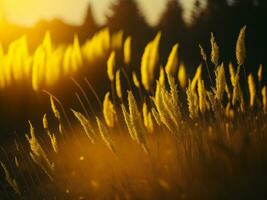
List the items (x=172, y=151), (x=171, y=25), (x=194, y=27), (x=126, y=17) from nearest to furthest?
(x=172, y=151), (x=194, y=27), (x=171, y=25), (x=126, y=17)

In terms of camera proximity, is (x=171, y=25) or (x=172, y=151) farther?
(x=171, y=25)

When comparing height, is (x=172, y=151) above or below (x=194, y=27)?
below

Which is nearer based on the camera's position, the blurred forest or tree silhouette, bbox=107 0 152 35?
the blurred forest

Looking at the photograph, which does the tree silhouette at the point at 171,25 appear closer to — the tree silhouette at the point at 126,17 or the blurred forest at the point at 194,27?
the blurred forest at the point at 194,27

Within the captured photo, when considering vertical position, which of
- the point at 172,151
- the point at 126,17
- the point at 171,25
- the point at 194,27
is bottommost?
the point at 172,151

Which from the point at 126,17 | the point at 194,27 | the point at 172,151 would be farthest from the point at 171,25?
the point at 172,151

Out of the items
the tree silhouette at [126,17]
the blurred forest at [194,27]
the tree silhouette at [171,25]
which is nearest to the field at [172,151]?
the blurred forest at [194,27]

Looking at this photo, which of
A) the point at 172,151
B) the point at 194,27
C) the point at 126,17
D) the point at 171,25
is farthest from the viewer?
the point at 126,17

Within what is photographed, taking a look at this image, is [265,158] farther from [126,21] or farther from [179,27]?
[126,21]

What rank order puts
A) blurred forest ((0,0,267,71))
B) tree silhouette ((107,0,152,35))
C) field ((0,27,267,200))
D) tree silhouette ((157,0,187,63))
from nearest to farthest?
field ((0,27,267,200)) → blurred forest ((0,0,267,71)) → tree silhouette ((157,0,187,63)) → tree silhouette ((107,0,152,35))

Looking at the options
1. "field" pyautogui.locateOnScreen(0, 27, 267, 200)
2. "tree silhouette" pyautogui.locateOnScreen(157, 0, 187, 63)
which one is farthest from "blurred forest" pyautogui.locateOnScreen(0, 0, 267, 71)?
"field" pyautogui.locateOnScreen(0, 27, 267, 200)

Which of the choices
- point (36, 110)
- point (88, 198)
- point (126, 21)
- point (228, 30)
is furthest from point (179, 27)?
point (88, 198)

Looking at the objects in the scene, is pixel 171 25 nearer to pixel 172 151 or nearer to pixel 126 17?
pixel 126 17

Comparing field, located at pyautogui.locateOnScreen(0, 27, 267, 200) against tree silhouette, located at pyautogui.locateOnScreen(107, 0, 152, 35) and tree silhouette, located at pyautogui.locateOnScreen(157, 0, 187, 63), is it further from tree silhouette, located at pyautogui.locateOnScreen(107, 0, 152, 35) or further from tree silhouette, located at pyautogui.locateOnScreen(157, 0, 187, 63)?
Result: tree silhouette, located at pyautogui.locateOnScreen(107, 0, 152, 35)
